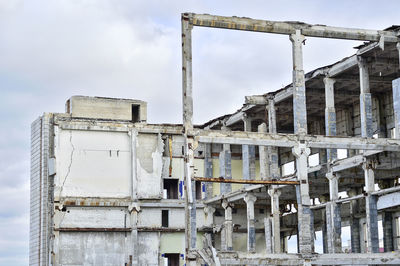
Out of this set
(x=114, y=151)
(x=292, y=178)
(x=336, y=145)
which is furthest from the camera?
(x=114, y=151)

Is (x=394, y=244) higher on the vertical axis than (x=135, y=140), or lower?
lower

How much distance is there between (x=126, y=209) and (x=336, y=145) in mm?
13779

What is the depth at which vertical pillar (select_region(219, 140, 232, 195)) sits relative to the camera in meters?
34.3

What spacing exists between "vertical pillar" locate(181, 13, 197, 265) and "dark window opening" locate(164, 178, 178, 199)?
43.3 feet

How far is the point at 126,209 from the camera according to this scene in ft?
111

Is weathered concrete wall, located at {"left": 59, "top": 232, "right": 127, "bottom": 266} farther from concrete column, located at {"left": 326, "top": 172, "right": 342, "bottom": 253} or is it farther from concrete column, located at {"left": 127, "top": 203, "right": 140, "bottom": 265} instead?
concrete column, located at {"left": 326, "top": 172, "right": 342, "bottom": 253}

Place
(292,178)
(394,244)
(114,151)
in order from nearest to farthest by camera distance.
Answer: (292,178)
(394,244)
(114,151)

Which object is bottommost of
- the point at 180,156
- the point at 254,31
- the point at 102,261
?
the point at 102,261

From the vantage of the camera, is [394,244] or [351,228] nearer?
[394,244]

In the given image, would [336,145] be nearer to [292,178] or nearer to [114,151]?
[292,178]

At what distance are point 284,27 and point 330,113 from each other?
5.35 meters

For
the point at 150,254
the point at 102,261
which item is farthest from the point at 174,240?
the point at 102,261

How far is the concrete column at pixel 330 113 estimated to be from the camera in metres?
27.3

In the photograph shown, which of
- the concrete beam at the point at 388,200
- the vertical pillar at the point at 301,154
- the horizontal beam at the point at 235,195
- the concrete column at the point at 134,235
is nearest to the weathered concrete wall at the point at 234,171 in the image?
the horizontal beam at the point at 235,195
